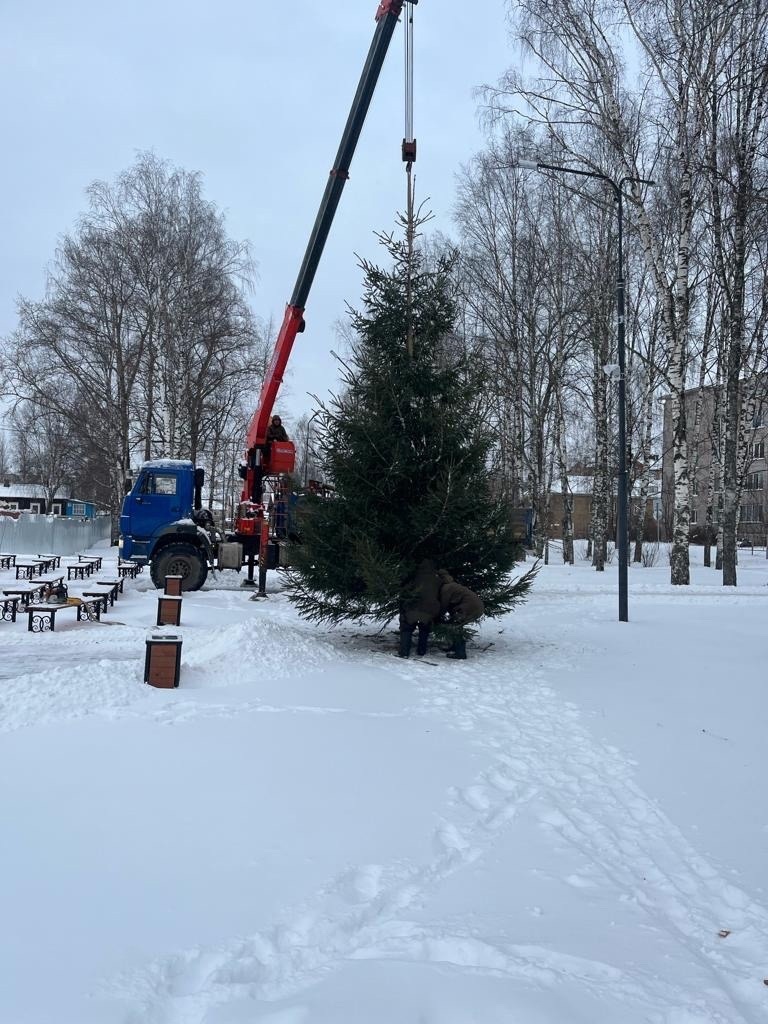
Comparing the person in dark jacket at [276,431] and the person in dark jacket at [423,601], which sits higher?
the person in dark jacket at [276,431]

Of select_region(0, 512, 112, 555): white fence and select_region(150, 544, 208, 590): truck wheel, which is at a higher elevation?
select_region(0, 512, 112, 555): white fence

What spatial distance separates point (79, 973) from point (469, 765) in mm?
3359

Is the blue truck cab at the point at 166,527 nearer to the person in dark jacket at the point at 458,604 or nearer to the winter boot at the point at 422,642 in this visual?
the winter boot at the point at 422,642

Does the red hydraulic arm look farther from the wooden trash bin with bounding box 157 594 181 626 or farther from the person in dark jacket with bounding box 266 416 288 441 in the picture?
the wooden trash bin with bounding box 157 594 181 626

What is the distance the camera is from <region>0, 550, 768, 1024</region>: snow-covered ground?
9.72ft

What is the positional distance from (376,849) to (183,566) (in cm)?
1417

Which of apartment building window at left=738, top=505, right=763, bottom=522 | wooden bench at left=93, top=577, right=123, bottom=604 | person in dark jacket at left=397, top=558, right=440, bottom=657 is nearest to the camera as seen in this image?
person in dark jacket at left=397, top=558, right=440, bottom=657

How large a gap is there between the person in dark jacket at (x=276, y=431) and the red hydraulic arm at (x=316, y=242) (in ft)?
0.66

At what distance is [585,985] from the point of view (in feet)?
9.97

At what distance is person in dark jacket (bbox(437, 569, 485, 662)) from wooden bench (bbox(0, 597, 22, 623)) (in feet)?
22.8

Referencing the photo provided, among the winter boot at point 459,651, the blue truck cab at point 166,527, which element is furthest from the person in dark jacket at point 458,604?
the blue truck cab at point 166,527

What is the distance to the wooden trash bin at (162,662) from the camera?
776 centimetres

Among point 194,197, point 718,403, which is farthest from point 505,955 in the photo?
point 194,197

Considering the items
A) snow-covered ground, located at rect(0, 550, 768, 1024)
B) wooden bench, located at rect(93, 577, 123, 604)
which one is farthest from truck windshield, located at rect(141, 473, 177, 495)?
snow-covered ground, located at rect(0, 550, 768, 1024)
